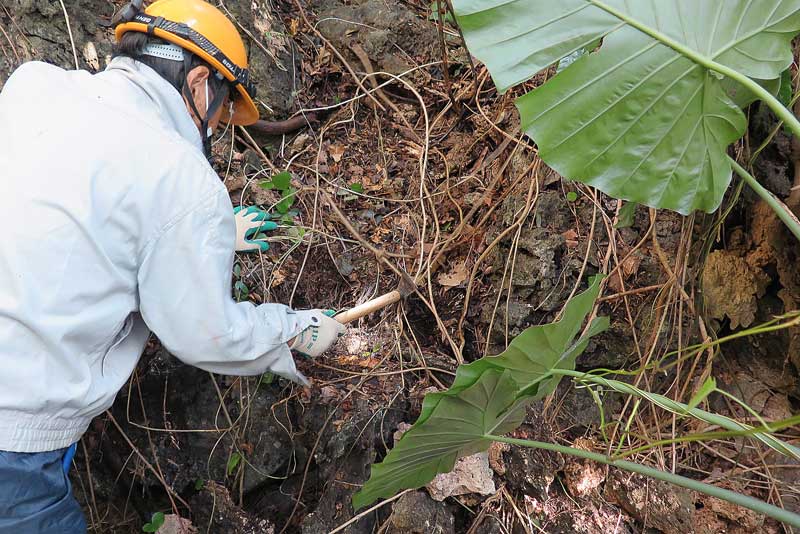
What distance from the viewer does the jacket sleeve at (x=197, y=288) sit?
1405mm

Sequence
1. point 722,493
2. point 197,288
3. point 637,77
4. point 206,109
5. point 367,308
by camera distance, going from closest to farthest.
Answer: point 722,493, point 637,77, point 197,288, point 206,109, point 367,308

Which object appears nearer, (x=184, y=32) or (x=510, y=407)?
(x=510, y=407)

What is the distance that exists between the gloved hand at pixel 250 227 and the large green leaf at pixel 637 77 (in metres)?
1.47

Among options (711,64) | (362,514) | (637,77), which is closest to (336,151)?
(362,514)

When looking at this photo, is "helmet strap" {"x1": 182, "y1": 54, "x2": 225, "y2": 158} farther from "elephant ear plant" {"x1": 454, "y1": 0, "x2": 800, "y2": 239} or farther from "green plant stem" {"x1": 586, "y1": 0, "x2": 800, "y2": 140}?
"green plant stem" {"x1": 586, "y1": 0, "x2": 800, "y2": 140}

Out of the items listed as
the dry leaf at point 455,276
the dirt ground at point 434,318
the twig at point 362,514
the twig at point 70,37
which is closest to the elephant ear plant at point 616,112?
the twig at point 362,514

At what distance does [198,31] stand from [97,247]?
73cm

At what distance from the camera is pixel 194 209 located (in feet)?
4.61

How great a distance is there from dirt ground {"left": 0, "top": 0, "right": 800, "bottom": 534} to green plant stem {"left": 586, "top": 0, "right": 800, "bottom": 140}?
34.7 inches

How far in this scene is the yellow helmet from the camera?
1569mm

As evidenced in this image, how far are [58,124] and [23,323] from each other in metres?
0.48

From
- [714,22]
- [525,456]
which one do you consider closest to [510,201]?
[525,456]

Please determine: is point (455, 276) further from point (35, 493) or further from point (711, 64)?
point (35, 493)

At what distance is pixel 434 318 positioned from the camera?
7.73 feet
